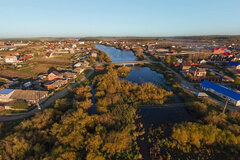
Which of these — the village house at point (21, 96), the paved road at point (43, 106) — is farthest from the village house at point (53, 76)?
the village house at point (21, 96)

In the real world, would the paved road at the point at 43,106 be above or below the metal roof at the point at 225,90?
below

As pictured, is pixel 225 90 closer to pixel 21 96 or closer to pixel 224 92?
pixel 224 92

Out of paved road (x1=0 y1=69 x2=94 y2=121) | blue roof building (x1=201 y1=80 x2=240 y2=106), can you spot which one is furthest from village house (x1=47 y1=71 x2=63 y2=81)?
blue roof building (x1=201 y1=80 x2=240 y2=106)

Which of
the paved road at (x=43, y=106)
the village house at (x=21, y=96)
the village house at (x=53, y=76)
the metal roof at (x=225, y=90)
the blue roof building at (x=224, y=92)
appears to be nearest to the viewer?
the paved road at (x=43, y=106)

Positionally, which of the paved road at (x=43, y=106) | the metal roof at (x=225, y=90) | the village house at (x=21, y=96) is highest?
the metal roof at (x=225, y=90)

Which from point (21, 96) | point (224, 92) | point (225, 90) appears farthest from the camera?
point (225, 90)

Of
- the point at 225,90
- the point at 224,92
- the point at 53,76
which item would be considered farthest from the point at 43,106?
the point at 225,90

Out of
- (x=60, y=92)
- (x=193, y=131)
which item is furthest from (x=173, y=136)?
(x=60, y=92)

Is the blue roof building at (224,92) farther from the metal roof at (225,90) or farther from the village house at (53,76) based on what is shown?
the village house at (53,76)

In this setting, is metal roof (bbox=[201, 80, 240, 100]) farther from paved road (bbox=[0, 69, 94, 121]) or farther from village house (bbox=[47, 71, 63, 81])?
village house (bbox=[47, 71, 63, 81])
